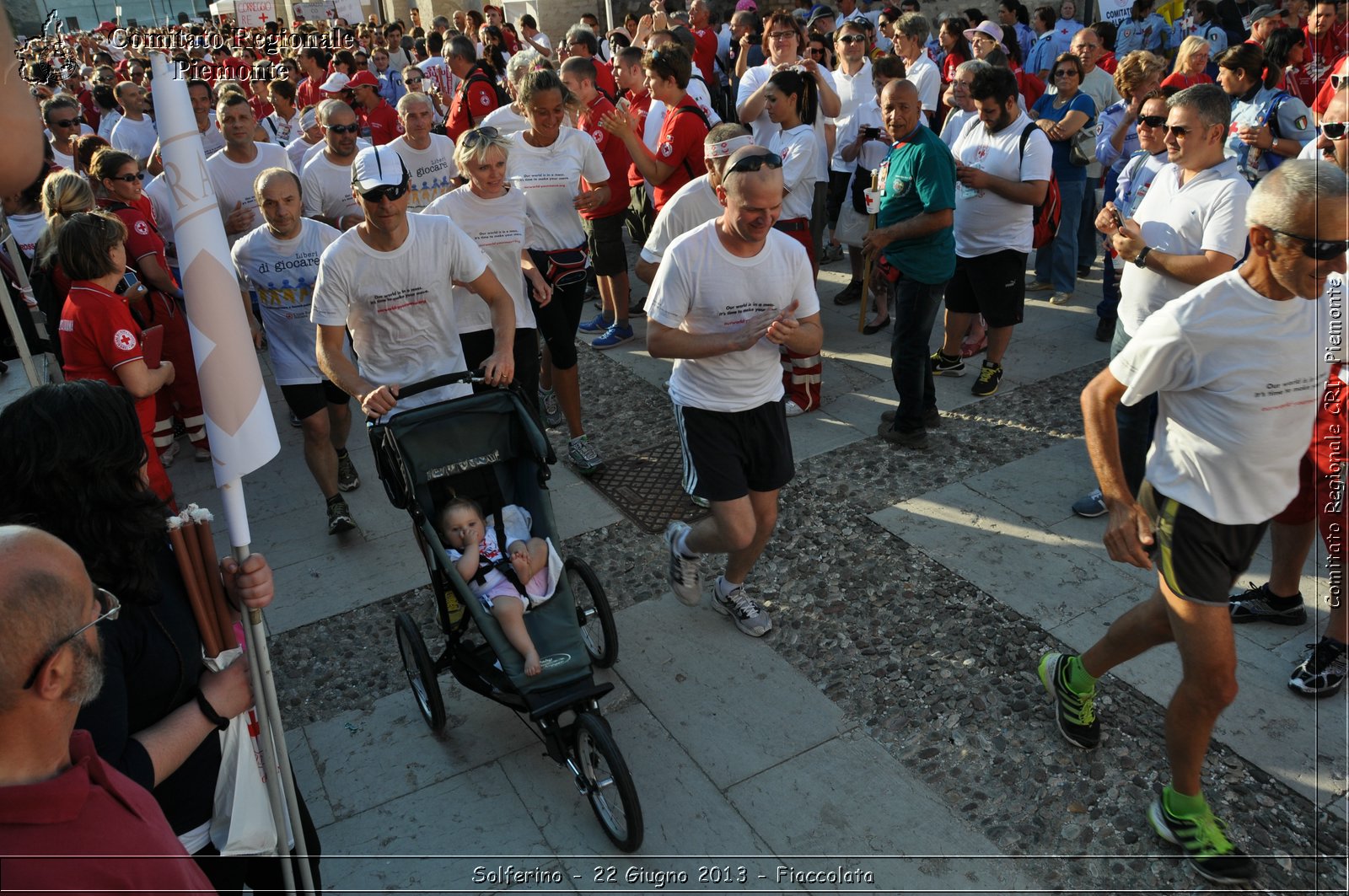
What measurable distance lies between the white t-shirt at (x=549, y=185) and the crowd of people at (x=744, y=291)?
21 mm

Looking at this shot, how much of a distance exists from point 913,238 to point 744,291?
2175 mm

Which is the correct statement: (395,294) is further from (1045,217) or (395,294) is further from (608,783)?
→ (1045,217)

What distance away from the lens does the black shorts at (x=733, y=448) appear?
4.21m

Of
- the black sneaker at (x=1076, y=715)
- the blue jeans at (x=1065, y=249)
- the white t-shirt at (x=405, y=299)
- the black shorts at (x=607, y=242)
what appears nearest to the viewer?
the black sneaker at (x=1076, y=715)

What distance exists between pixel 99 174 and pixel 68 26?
2509cm

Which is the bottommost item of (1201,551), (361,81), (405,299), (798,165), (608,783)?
(608,783)

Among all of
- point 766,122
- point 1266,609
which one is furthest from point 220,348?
point 766,122

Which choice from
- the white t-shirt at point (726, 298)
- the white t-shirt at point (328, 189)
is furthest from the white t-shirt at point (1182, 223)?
the white t-shirt at point (328, 189)

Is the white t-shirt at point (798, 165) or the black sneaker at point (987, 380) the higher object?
the white t-shirt at point (798, 165)

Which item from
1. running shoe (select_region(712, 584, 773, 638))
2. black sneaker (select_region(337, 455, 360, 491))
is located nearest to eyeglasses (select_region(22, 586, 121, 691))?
running shoe (select_region(712, 584, 773, 638))

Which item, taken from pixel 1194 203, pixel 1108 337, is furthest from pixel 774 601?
pixel 1108 337

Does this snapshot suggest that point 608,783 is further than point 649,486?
No

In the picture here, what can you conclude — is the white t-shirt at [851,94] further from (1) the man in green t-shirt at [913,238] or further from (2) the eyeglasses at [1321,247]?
(2) the eyeglasses at [1321,247]

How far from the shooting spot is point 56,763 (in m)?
1.74
